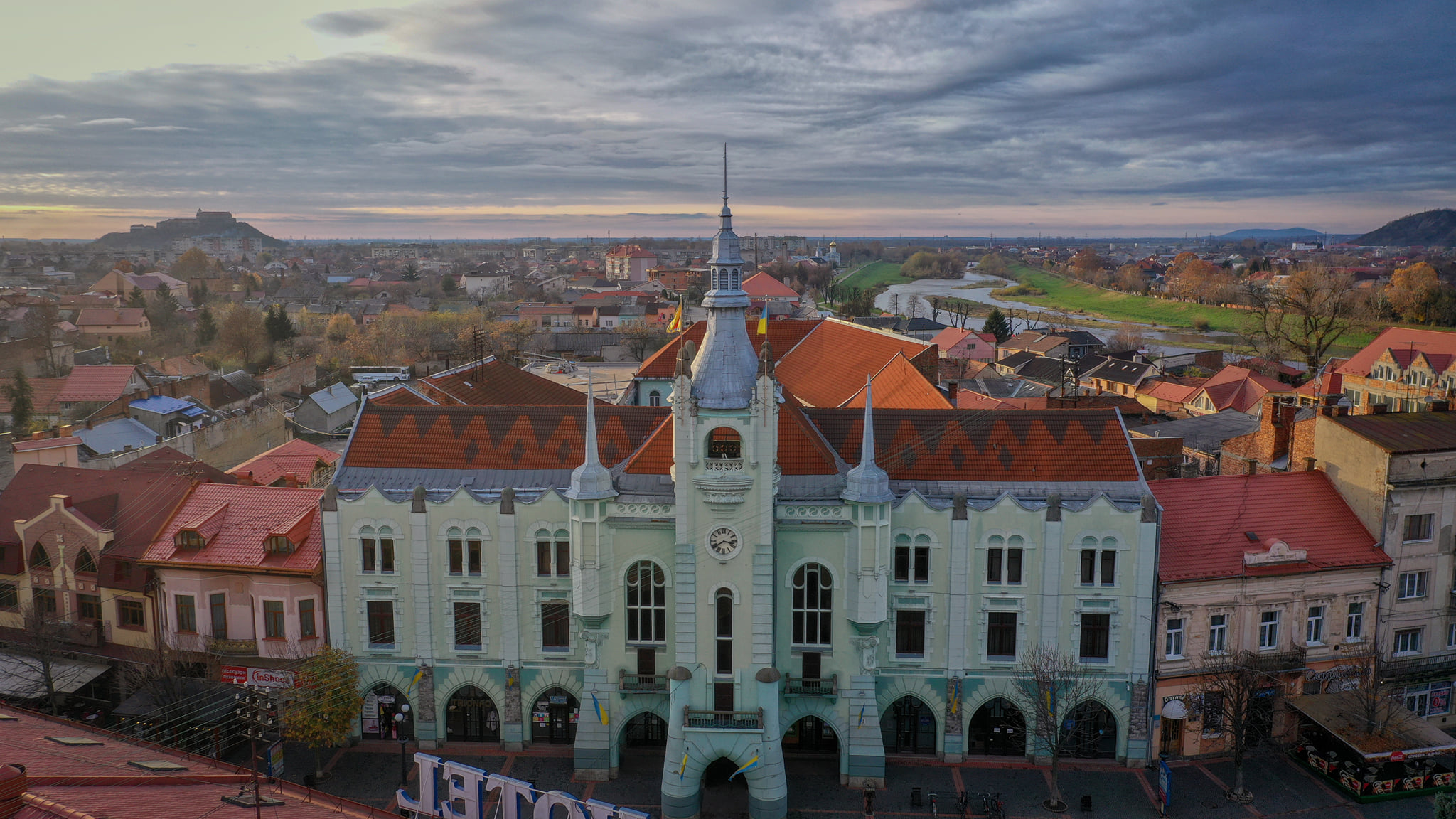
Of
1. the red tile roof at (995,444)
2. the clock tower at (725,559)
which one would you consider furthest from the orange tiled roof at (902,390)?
the clock tower at (725,559)

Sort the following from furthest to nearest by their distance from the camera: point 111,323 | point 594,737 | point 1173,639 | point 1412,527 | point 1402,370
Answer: point 111,323
point 1402,370
point 1412,527
point 1173,639
point 594,737

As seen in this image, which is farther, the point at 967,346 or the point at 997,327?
the point at 997,327

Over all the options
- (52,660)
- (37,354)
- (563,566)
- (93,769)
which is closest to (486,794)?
(563,566)

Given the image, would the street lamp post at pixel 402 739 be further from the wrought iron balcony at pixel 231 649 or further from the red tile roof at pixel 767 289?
the red tile roof at pixel 767 289

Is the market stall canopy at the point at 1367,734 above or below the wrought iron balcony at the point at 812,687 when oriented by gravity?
below

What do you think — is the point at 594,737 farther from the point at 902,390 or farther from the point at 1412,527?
the point at 1412,527

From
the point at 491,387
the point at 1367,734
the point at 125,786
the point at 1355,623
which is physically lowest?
the point at 1367,734

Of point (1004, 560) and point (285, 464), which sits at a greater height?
point (285, 464)

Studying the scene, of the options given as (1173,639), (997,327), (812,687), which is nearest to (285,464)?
(812,687)
